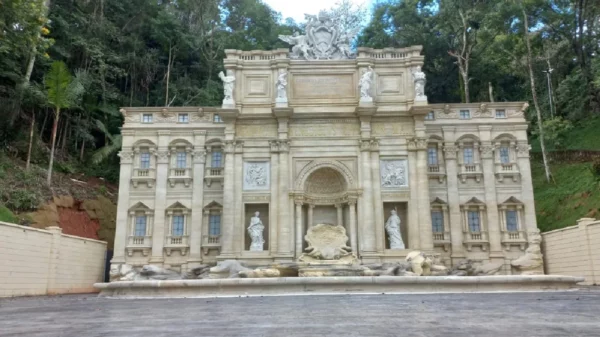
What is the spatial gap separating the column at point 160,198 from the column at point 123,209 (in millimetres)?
1627

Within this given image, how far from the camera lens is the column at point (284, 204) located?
2612cm

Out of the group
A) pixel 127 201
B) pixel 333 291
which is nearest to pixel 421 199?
pixel 333 291

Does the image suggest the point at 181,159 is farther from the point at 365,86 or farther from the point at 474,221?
the point at 474,221

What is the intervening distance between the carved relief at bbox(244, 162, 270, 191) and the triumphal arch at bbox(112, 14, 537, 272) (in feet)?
0.19

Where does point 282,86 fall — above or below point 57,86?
below

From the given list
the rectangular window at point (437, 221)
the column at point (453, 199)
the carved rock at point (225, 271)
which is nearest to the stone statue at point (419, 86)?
the column at point (453, 199)

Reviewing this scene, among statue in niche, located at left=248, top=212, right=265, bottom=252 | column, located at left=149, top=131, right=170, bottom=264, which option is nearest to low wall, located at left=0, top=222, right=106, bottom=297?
column, located at left=149, top=131, right=170, bottom=264

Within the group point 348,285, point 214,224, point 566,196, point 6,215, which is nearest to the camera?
point 348,285

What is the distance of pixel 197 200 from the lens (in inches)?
1128

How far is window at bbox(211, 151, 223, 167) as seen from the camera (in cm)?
2952

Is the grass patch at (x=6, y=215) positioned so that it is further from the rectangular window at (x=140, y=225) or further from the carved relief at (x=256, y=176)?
the carved relief at (x=256, y=176)

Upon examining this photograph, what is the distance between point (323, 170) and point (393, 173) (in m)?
3.98

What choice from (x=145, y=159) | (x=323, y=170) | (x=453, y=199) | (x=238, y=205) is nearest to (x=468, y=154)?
(x=453, y=199)

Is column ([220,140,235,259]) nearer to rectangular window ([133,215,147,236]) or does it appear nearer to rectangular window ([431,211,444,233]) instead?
rectangular window ([133,215,147,236])
